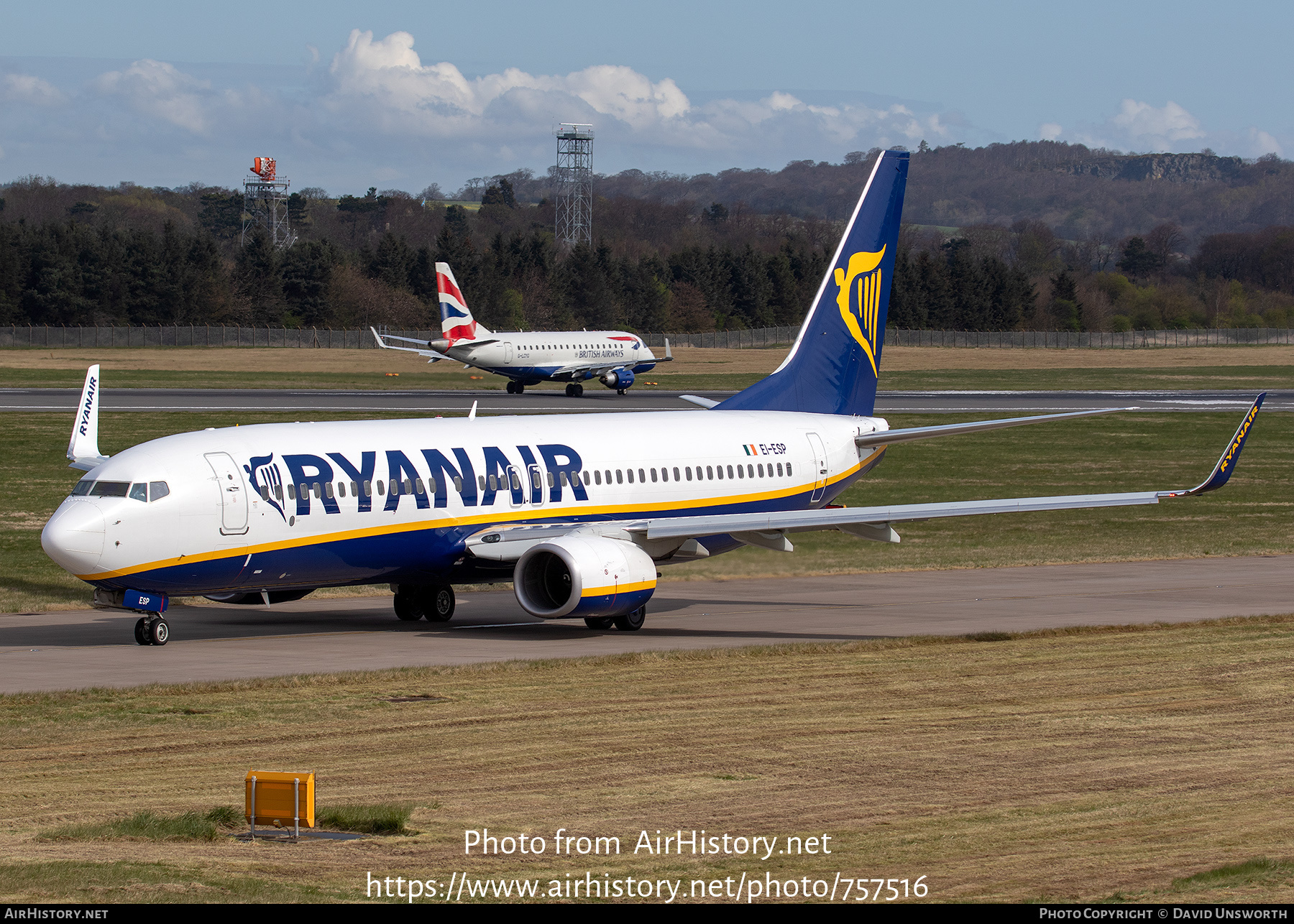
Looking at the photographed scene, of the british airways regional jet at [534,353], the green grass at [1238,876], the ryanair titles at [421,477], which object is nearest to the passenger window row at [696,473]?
the ryanair titles at [421,477]

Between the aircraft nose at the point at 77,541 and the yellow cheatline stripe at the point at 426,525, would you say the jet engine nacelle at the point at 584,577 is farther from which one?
the aircraft nose at the point at 77,541

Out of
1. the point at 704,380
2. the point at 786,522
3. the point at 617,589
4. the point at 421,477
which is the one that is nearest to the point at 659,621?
the point at 617,589

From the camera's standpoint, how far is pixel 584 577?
93.9ft

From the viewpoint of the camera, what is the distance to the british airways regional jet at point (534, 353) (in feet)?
334

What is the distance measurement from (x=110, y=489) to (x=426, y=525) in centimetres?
589

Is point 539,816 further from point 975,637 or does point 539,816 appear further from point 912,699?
point 975,637

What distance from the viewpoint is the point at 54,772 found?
1784 cm

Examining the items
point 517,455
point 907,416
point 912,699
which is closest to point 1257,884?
point 912,699

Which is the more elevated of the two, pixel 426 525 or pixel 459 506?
pixel 459 506

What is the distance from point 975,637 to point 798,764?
1248cm

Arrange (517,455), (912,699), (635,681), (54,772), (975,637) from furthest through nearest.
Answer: (517,455), (975,637), (635,681), (912,699), (54,772)

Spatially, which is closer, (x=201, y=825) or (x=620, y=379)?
(x=201, y=825)

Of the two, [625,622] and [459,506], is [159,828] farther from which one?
[625,622]

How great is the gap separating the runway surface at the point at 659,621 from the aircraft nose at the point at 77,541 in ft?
5.57
